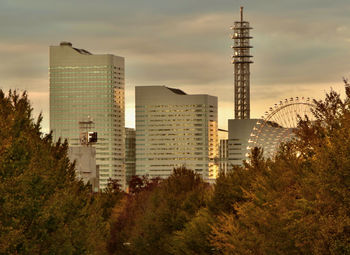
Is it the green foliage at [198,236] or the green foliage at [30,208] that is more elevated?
the green foliage at [30,208]

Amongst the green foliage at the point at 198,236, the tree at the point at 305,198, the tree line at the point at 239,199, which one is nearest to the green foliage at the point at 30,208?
the tree line at the point at 239,199

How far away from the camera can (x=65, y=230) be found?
41.1 m

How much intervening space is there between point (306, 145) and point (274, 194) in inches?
121

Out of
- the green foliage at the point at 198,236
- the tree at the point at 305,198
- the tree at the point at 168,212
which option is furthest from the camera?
the tree at the point at 168,212

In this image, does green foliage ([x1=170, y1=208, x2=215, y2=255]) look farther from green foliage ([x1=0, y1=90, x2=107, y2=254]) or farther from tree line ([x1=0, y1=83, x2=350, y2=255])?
green foliage ([x1=0, y1=90, x2=107, y2=254])

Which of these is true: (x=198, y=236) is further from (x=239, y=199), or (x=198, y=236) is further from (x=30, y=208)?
(x=30, y=208)

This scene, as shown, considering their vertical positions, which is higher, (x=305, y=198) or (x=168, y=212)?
(x=305, y=198)

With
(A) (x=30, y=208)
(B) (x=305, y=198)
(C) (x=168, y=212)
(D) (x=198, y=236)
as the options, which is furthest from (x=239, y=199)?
(A) (x=30, y=208)

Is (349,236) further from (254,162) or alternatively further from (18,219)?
(254,162)

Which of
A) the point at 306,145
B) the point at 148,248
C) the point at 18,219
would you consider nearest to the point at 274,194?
the point at 306,145

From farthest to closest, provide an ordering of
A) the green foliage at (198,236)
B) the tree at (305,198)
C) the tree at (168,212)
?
the tree at (168,212)
the green foliage at (198,236)
the tree at (305,198)

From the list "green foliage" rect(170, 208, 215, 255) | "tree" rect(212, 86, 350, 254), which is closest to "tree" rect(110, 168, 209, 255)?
"green foliage" rect(170, 208, 215, 255)

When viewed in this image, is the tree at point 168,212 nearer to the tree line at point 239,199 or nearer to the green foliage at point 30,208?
the tree line at point 239,199

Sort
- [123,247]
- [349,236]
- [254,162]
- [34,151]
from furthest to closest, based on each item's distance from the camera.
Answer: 1. [123,247]
2. [254,162]
3. [34,151]
4. [349,236]
